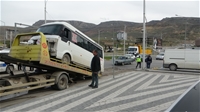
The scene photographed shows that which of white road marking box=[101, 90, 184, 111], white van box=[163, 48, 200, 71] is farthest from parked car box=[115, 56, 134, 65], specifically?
white road marking box=[101, 90, 184, 111]

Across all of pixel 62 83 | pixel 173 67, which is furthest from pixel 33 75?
pixel 173 67

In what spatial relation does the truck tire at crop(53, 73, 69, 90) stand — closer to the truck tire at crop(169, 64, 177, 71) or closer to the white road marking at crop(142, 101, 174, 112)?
the white road marking at crop(142, 101, 174, 112)

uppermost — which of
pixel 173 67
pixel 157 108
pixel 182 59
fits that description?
pixel 182 59

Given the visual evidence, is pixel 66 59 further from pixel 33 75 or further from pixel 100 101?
pixel 100 101

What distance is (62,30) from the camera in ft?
31.9

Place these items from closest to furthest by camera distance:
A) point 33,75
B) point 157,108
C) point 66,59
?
point 157,108, point 33,75, point 66,59

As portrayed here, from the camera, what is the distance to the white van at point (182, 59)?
60.4 ft

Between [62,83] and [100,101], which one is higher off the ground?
[62,83]

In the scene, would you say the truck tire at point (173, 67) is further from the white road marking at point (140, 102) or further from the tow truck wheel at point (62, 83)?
the tow truck wheel at point (62, 83)

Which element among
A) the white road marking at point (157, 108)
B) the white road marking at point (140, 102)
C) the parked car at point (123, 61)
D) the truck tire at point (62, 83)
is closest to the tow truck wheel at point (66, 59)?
the truck tire at point (62, 83)

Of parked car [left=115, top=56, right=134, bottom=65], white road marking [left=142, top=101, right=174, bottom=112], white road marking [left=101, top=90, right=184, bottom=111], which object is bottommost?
white road marking [left=142, top=101, right=174, bottom=112]

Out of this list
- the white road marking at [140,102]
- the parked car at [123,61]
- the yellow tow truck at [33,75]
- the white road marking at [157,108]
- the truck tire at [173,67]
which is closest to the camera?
the white road marking at [157,108]

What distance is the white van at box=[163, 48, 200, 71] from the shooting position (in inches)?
725

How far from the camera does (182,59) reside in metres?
19.0
